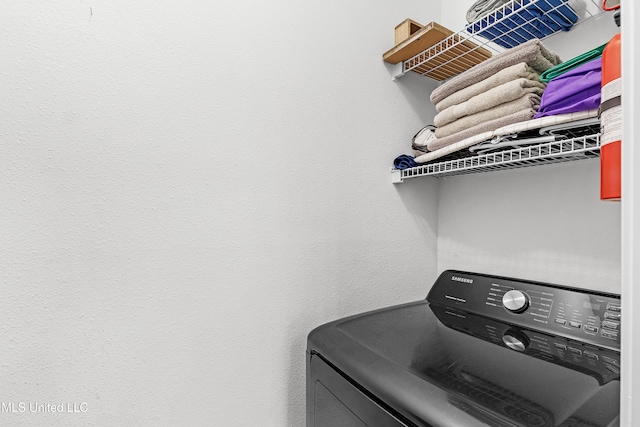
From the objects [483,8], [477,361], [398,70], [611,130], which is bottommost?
[477,361]

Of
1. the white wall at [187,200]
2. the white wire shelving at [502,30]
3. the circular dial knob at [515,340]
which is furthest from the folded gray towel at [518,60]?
the circular dial knob at [515,340]

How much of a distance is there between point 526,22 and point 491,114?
345 mm

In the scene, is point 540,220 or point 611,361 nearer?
point 611,361

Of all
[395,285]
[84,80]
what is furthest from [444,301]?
[84,80]

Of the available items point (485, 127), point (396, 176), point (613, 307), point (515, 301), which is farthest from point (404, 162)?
point (613, 307)

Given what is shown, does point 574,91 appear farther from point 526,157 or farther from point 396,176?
point 396,176

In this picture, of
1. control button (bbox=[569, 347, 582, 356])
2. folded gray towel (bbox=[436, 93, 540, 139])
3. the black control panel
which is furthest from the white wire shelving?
control button (bbox=[569, 347, 582, 356])

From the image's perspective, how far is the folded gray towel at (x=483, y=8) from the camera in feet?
3.30

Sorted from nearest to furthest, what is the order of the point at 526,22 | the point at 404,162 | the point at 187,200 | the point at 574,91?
the point at 574,91 < the point at 187,200 < the point at 526,22 < the point at 404,162

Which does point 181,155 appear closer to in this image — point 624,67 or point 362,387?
point 362,387

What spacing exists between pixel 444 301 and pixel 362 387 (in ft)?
1.78

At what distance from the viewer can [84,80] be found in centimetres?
76

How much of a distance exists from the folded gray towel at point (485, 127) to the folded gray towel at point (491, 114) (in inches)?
0.6

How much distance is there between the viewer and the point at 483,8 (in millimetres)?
1050
